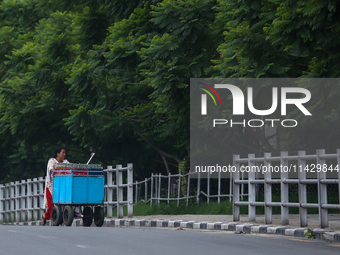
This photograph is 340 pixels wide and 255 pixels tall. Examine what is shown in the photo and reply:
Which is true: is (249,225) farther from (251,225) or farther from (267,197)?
(267,197)

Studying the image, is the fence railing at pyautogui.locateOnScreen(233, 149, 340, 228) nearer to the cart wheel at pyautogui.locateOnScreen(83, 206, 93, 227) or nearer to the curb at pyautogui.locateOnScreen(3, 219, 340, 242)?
the curb at pyautogui.locateOnScreen(3, 219, 340, 242)

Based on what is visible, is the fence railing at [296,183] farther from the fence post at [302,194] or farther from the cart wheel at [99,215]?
the cart wheel at [99,215]

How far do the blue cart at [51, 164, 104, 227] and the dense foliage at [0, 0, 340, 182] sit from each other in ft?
12.8

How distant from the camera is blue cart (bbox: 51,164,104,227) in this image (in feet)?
46.9

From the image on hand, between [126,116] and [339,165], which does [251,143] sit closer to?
[126,116]

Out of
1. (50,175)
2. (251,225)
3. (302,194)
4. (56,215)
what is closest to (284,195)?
(302,194)

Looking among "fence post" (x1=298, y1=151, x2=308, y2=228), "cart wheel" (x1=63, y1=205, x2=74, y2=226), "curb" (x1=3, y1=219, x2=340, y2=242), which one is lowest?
"curb" (x1=3, y1=219, x2=340, y2=242)

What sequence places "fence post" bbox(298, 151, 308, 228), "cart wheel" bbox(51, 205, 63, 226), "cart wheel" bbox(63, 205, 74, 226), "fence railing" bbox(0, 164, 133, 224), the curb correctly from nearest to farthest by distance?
the curb
"fence post" bbox(298, 151, 308, 228)
"cart wheel" bbox(63, 205, 74, 226)
"cart wheel" bbox(51, 205, 63, 226)
"fence railing" bbox(0, 164, 133, 224)

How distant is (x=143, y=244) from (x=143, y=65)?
10019mm

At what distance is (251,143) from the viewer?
821 inches

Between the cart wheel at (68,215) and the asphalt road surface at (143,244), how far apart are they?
3.10 m

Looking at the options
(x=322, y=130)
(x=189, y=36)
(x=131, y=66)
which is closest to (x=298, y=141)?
(x=322, y=130)

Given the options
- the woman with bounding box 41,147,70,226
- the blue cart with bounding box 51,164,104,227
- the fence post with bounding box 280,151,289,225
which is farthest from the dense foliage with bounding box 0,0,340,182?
the blue cart with bounding box 51,164,104,227

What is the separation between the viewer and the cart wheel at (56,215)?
14.5 m
